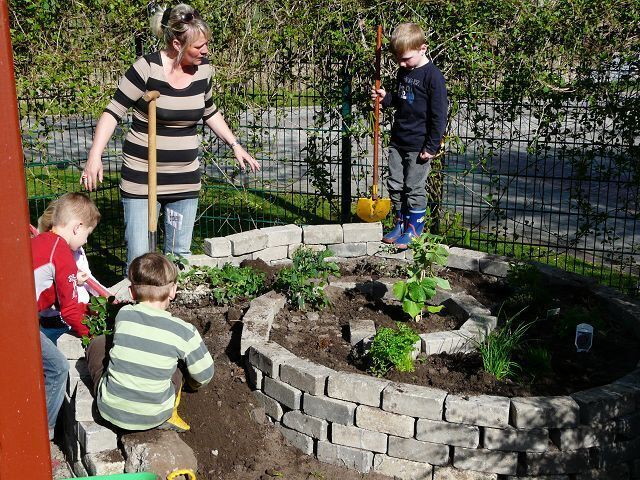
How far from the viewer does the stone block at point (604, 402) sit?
4.52m

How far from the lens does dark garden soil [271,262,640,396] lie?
4898 mm

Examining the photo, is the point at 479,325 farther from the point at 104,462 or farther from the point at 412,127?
the point at 104,462

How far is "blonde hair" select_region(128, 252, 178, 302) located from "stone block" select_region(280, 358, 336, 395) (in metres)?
0.89

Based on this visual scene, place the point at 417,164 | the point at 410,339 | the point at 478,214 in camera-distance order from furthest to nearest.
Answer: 1. the point at 478,214
2. the point at 417,164
3. the point at 410,339

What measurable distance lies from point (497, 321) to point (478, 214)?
3425 mm

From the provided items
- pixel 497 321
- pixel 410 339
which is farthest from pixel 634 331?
pixel 410 339

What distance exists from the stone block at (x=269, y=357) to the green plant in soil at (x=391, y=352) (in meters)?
0.49

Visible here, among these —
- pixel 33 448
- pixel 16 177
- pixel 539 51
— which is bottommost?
pixel 33 448

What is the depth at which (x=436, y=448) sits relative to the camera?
4.56 m

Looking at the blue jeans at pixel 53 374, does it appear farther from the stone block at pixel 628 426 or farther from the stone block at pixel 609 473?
the stone block at pixel 628 426

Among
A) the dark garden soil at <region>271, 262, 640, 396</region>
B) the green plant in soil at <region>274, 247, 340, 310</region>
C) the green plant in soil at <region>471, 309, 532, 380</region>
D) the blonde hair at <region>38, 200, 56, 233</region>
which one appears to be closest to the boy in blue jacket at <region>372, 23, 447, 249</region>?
the dark garden soil at <region>271, 262, 640, 396</region>

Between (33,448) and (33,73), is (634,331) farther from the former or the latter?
(33,73)

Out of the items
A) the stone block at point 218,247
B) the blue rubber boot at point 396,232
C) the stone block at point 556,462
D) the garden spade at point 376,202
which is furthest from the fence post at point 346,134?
the stone block at point 556,462

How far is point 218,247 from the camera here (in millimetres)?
6695
